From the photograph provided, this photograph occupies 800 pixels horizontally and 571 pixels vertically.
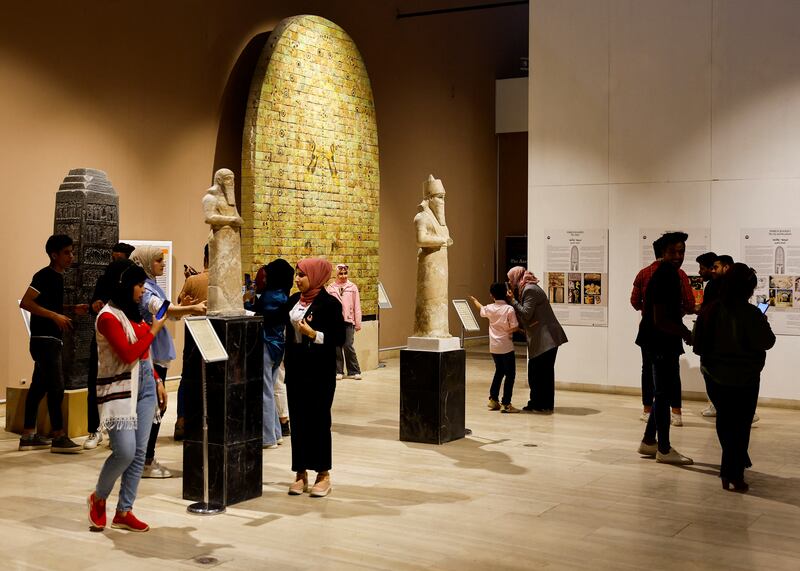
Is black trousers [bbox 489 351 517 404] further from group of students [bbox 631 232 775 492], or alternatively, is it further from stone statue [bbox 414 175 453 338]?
group of students [bbox 631 232 775 492]

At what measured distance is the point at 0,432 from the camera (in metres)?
8.80

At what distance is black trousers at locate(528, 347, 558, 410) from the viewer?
1016 centimetres

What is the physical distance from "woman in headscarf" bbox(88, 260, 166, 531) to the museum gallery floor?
1.33 feet

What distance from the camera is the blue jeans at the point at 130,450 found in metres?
5.28

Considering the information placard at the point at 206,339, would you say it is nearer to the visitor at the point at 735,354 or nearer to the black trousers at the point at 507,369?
the visitor at the point at 735,354

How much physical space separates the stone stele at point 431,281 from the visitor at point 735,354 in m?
2.44

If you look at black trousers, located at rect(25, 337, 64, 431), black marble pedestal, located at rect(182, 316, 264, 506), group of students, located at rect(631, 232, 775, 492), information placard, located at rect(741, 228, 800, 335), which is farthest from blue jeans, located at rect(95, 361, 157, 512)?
information placard, located at rect(741, 228, 800, 335)

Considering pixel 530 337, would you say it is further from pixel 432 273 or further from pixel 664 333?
pixel 664 333

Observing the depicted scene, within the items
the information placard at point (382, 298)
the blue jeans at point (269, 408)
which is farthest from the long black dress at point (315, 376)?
the information placard at point (382, 298)

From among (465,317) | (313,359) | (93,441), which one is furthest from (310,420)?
(465,317)

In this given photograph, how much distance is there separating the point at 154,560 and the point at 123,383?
0.96 m

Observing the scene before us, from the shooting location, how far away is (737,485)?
6.72 metres

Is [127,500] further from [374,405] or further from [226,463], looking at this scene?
[374,405]

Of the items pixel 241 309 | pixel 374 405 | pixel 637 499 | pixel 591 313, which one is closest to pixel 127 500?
pixel 241 309
